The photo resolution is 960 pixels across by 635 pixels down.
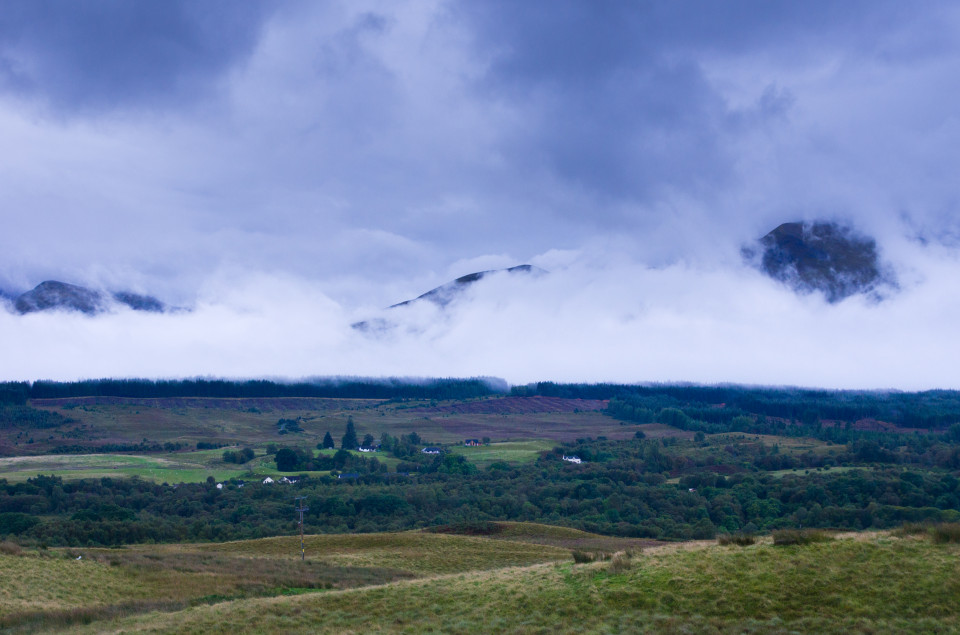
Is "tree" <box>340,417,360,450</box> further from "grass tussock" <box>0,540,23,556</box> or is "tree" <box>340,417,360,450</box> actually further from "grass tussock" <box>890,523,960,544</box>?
"grass tussock" <box>890,523,960,544</box>

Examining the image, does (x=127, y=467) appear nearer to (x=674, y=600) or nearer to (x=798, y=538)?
(x=798, y=538)

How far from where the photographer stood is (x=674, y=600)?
82.5ft

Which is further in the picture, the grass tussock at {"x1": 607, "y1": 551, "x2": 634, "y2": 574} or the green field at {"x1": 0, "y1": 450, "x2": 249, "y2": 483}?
the green field at {"x1": 0, "y1": 450, "x2": 249, "y2": 483}

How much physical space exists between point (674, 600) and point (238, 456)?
133839 mm

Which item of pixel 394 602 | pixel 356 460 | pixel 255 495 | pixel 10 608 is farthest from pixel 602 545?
pixel 356 460

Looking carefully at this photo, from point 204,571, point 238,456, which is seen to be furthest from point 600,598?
point 238,456

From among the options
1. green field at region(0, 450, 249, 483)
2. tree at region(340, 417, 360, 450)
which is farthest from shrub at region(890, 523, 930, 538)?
tree at region(340, 417, 360, 450)

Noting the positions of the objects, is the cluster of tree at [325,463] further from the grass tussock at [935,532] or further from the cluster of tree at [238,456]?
the grass tussock at [935,532]

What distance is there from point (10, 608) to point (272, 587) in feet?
36.2

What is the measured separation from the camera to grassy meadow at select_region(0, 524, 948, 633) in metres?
22.9

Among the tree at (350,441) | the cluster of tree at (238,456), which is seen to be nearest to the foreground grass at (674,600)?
the cluster of tree at (238,456)

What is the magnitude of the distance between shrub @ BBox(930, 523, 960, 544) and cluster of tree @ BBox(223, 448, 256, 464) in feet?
435

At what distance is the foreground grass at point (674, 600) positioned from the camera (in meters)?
22.7

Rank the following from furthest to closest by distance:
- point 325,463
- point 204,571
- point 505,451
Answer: point 505,451, point 325,463, point 204,571
